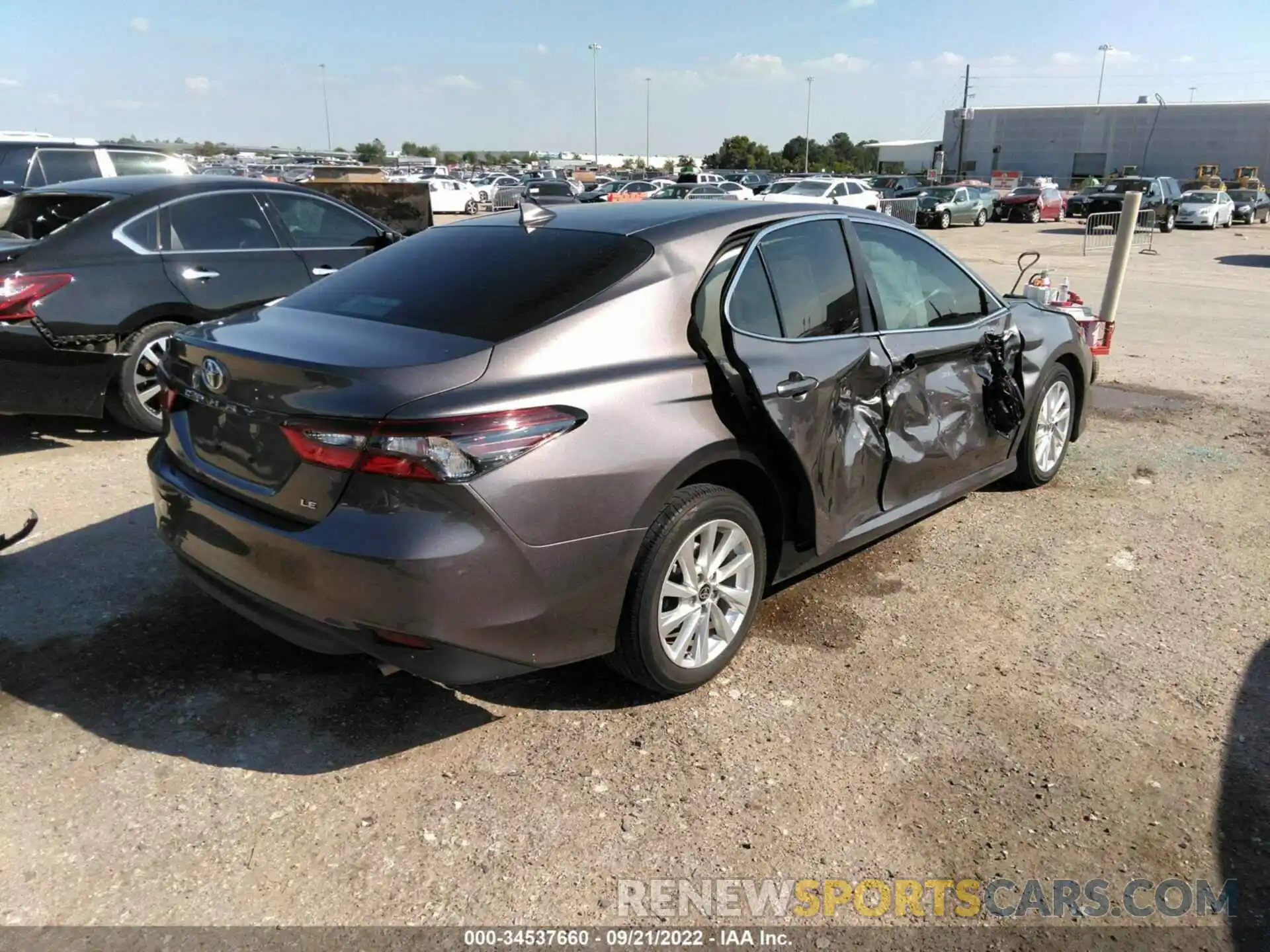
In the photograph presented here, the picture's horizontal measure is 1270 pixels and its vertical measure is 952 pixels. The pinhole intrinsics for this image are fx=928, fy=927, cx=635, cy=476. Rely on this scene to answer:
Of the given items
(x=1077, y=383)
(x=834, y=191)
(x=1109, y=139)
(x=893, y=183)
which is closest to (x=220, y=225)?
(x=1077, y=383)

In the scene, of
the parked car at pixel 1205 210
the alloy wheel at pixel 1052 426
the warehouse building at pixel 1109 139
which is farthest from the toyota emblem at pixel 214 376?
the warehouse building at pixel 1109 139

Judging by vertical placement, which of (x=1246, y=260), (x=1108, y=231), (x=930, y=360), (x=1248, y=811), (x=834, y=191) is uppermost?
(x=930, y=360)

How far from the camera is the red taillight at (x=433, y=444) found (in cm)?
256

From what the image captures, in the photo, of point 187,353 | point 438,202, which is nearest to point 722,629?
point 187,353

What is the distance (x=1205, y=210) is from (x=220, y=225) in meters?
38.3

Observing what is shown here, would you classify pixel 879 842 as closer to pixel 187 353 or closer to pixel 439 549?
pixel 439 549

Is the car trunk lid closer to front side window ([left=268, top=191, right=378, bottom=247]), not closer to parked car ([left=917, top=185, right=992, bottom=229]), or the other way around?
front side window ([left=268, top=191, right=378, bottom=247])

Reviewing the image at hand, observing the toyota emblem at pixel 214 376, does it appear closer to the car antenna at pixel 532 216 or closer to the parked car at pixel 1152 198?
the car antenna at pixel 532 216

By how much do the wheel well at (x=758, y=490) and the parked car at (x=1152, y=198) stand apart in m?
34.7

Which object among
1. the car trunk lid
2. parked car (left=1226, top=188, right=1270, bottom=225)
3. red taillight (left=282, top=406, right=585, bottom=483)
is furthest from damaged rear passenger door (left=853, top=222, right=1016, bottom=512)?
parked car (left=1226, top=188, right=1270, bottom=225)

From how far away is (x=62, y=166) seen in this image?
459 inches

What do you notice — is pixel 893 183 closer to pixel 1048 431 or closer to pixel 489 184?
pixel 489 184

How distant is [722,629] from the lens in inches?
133

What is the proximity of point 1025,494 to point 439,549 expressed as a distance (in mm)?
4054
